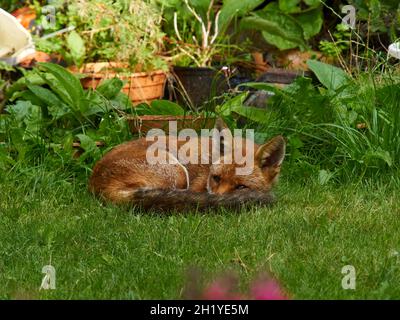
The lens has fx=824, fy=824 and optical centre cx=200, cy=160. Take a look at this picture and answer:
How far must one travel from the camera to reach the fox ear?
5.25 metres

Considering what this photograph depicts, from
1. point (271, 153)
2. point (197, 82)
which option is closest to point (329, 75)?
point (271, 153)

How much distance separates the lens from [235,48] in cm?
874

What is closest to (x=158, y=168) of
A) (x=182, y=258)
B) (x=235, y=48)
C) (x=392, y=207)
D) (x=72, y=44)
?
(x=182, y=258)

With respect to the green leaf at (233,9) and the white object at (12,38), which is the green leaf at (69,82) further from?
the green leaf at (233,9)

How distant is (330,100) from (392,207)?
123 centimetres

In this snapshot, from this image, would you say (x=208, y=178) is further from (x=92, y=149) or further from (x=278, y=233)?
(x=92, y=149)

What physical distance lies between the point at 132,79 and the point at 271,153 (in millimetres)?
2761

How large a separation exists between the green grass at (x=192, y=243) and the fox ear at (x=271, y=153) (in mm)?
262

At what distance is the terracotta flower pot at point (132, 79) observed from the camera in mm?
7578

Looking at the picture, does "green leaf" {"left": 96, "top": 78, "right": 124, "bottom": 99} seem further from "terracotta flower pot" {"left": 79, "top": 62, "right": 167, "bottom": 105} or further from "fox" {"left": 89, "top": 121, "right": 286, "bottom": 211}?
"fox" {"left": 89, "top": 121, "right": 286, "bottom": 211}

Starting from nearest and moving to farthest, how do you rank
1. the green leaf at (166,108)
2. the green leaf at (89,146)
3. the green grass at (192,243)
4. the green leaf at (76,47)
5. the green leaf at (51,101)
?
1. the green grass at (192,243)
2. the green leaf at (89,146)
3. the green leaf at (51,101)
4. the green leaf at (166,108)
5. the green leaf at (76,47)

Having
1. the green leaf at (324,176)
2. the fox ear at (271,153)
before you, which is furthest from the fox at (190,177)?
the green leaf at (324,176)

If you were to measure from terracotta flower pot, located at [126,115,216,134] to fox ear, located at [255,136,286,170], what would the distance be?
3.00 feet
